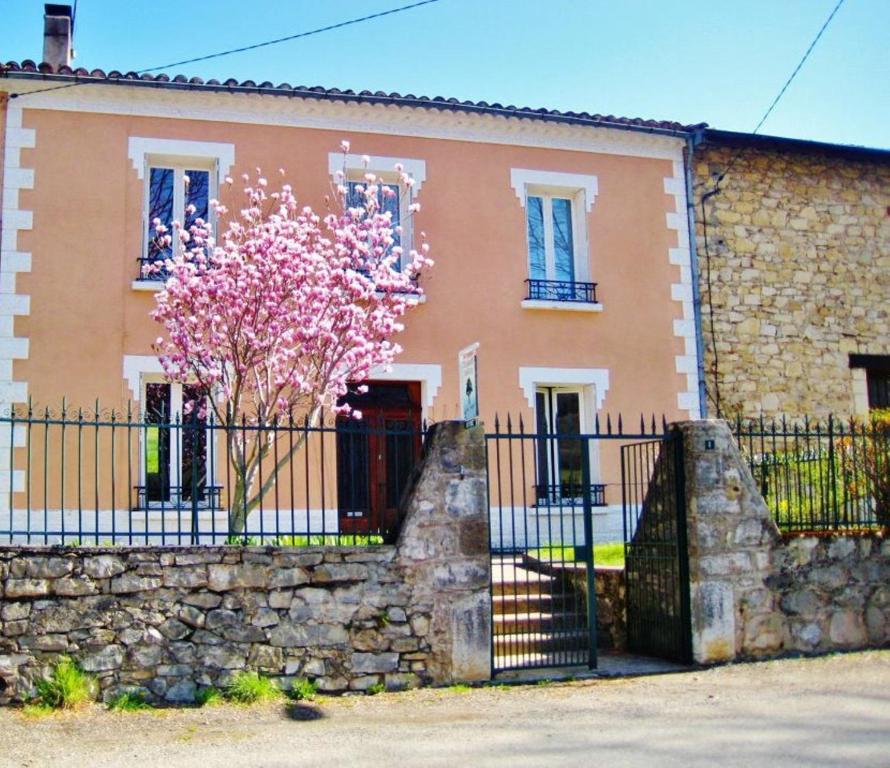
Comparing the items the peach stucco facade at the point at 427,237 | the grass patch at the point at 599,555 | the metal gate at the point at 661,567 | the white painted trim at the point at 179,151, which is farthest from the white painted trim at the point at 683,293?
the white painted trim at the point at 179,151

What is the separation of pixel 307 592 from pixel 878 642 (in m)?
4.97

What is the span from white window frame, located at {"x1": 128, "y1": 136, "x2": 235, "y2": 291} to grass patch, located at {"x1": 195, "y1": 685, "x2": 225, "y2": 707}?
632cm

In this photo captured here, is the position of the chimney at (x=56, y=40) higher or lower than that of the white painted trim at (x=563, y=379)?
higher

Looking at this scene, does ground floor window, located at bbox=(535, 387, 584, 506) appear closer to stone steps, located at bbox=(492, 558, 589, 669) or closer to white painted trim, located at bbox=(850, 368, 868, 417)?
stone steps, located at bbox=(492, 558, 589, 669)

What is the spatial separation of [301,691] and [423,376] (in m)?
6.09

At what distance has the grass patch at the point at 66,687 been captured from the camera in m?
6.56

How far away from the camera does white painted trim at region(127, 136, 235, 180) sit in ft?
39.3

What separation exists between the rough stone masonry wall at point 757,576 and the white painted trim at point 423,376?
487cm

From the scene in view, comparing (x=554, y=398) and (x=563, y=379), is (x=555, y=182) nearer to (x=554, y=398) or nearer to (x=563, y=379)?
(x=563, y=379)

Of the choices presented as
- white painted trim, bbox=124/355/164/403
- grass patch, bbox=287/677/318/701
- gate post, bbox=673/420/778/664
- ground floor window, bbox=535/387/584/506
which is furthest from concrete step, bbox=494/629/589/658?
white painted trim, bbox=124/355/164/403

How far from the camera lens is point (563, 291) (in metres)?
13.4

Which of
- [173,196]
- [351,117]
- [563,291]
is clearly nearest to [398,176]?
[351,117]

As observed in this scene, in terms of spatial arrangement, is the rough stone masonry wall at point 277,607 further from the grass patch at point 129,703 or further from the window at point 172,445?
the window at point 172,445

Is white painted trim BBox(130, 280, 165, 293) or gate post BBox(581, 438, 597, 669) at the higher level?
white painted trim BBox(130, 280, 165, 293)
